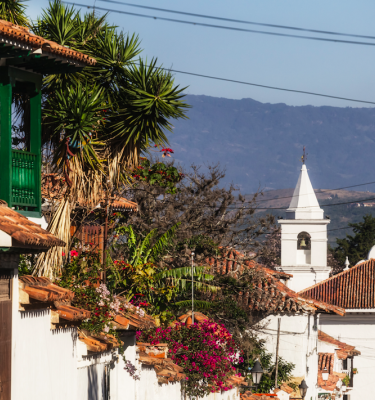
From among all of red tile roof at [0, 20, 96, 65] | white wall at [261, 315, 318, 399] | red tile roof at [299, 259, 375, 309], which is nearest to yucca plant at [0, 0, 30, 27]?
red tile roof at [0, 20, 96, 65]

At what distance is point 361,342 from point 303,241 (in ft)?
32.4

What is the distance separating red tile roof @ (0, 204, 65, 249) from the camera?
720 centimetres

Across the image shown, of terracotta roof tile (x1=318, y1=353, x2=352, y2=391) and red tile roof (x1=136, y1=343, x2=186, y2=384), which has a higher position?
red tile roof (x1=136, y1=343, x2=186, y2=384)

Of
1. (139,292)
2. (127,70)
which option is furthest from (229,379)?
Result: (127,70)

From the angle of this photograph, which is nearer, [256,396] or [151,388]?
[151,388]

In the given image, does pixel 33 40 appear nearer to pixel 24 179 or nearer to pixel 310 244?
pixel 24 179

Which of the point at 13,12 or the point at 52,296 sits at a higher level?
the point at 13,12

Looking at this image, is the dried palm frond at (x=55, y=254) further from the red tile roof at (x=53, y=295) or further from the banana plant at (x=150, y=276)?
the banana plant at (x=150, y=276)

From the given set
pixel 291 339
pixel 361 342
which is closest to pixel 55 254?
pixel 291 339

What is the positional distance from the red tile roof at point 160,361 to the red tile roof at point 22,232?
17.4 ft

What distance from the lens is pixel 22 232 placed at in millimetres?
7371

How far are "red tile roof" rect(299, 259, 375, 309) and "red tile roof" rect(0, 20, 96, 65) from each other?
1342 inches

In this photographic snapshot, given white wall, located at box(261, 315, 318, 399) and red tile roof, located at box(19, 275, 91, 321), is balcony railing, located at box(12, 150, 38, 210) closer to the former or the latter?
red tile roof, located at box(19, 275, 91, 321)

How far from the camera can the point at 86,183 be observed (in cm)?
1268
